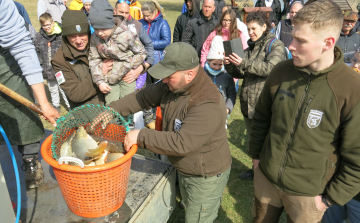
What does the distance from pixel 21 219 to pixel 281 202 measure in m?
2.23

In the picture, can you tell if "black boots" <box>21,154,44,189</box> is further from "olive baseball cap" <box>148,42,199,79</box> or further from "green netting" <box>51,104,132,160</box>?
"olive baseball cap" <box>148,42,199,79</box>

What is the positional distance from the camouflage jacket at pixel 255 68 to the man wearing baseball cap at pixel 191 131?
122 centimetres

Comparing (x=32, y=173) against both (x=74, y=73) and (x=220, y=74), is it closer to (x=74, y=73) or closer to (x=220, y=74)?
(x=74, y=73)

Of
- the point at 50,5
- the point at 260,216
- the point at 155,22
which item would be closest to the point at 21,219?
the point at 260,216

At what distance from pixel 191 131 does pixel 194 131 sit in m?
0.02

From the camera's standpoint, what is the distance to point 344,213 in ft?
8.33

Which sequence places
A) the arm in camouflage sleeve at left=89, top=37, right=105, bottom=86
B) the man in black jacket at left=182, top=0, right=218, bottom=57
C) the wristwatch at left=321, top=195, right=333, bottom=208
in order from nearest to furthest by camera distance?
the wristwatch at left=321, top=195, right=333, bottom=208, the arm in camouflage sleeve at left=89, top=37, right=105, bottom=86, the man in black jacket at left=182, top=0, right=218, bottom=57

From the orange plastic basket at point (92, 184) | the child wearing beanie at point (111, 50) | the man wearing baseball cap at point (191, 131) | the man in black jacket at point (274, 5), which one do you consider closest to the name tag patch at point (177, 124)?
the man wearing baseball cap at point (191, 131)

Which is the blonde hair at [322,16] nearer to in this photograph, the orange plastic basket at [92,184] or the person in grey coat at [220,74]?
the orange plastic basket at [92,184]

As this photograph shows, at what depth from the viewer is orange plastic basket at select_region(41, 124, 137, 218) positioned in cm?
180

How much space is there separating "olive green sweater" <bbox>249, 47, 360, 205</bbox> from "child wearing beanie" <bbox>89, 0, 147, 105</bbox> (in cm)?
184

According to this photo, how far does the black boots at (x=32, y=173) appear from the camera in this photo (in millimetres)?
2627

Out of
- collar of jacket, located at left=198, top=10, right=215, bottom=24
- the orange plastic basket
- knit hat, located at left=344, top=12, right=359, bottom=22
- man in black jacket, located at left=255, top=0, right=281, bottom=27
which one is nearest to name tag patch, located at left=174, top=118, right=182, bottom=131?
the orange plastic basket

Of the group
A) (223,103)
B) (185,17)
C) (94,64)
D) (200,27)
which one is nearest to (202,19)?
(200,27)
